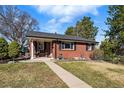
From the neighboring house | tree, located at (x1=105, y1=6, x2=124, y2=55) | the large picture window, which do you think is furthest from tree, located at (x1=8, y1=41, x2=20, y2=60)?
tree, located at (x1=105, y1=6, x2=124, y2=55)

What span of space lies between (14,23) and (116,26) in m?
20.7

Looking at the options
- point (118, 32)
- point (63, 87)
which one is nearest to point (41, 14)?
point (118, 32)

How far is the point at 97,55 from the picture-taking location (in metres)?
27.0

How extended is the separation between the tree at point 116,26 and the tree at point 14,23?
17.8 m

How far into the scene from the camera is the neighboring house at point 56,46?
23.8m

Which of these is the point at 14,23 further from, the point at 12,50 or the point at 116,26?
the point at 116,26

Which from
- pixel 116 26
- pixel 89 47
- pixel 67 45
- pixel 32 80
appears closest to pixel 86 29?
pixel 89 47

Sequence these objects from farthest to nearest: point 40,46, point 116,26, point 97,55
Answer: point 97,55
point 40,46
point 116,26

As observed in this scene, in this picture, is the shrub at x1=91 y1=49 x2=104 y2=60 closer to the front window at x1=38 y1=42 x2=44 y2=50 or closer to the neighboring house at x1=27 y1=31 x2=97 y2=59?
the neighboring house at x1=27 y1=31 x2=97 y2=59

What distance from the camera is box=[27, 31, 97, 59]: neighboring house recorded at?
23.8m

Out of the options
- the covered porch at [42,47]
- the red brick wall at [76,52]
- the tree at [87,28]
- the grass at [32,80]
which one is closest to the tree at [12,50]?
the covered porch at [42,47]

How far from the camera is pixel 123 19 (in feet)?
79.7

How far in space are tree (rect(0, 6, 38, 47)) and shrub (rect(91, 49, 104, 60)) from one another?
15.5 meters

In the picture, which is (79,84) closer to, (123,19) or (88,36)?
(123,19)
